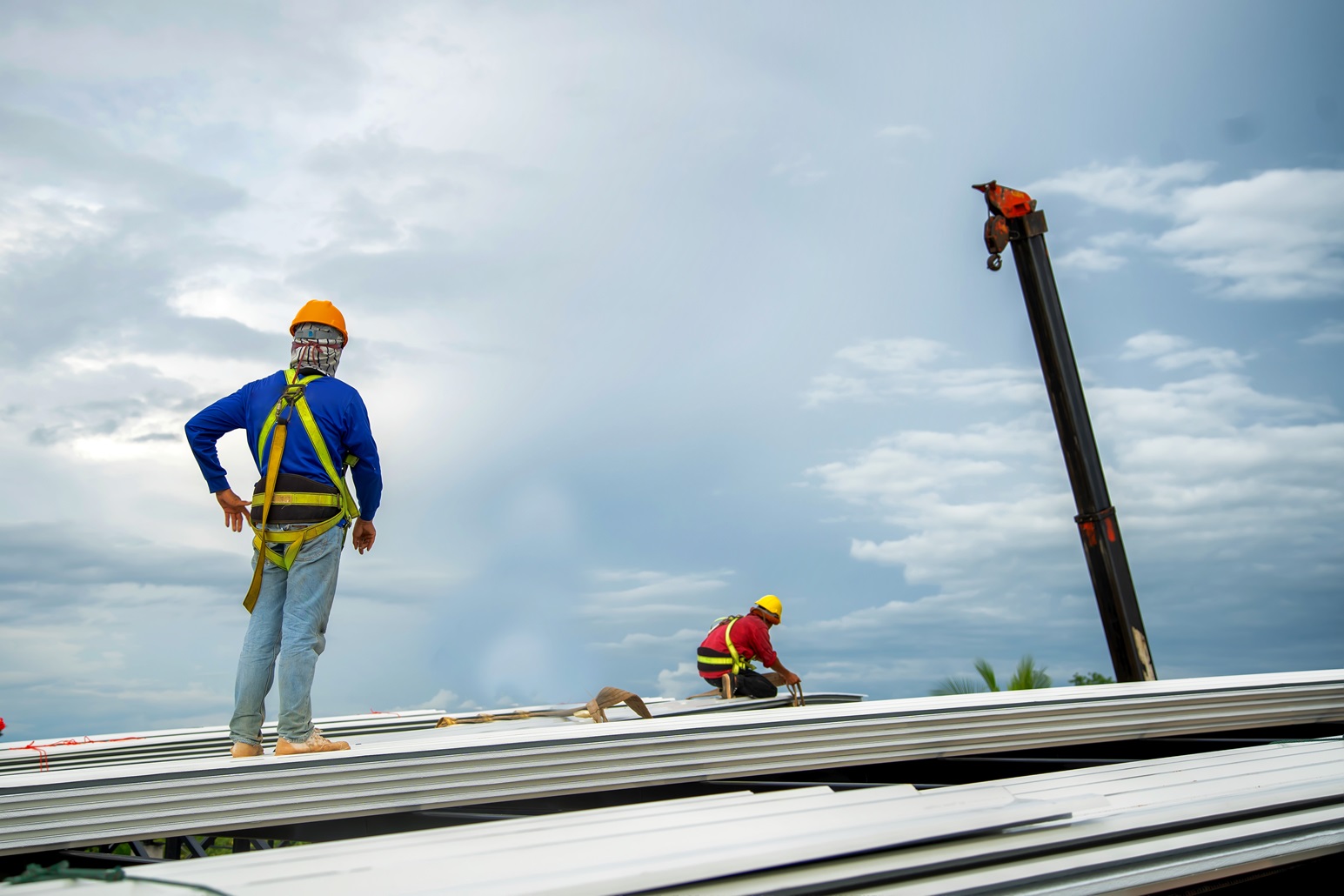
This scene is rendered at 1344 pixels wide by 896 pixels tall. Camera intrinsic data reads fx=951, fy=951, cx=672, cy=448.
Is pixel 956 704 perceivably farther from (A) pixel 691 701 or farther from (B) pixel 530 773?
(A) pixel 691 701

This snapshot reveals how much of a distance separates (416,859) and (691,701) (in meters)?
6.37

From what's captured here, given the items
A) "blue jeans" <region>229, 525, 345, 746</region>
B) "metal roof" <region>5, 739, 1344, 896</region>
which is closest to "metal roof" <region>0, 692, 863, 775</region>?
"blue jeans" <region>229, 525, 345, 746</region>

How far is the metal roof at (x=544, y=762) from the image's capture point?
3.07 meters

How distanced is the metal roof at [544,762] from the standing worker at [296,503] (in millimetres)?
330

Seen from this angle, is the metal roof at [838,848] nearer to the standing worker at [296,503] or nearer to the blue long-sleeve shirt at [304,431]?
the standing worker at [296,503]

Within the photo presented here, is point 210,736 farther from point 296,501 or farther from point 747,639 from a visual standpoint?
point 747,639

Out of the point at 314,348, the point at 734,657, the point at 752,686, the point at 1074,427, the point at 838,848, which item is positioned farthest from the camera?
the point at 734,657

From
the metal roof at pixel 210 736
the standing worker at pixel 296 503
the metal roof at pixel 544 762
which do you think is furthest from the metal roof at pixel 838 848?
the metal roof at pixel 210 736

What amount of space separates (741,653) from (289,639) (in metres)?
6.03

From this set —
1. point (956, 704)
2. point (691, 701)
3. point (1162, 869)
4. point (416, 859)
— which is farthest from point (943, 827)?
point (691, 701)

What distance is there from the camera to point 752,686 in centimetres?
912

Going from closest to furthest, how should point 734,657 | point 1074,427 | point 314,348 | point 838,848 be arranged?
point 838,848 < point 314,348 < point 1074,427 < point 734,657

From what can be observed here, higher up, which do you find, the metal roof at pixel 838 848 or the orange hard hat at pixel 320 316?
the orange hard hat at pixel 320 316

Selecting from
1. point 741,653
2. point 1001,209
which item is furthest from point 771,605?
point 1001,209
